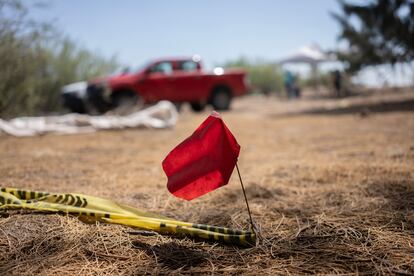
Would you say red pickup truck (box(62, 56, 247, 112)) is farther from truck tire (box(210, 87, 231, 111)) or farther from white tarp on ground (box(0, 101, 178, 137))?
white tarp on ground (box(0, 101, 178, 137))

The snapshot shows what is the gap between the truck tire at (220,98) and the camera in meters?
12.3

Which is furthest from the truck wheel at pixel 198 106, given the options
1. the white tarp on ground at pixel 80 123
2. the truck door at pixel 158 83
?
the white tarp on ground at pixel 80 123

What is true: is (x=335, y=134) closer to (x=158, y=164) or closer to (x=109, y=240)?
(x=158, y=164)

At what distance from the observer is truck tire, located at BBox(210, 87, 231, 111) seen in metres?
12.3

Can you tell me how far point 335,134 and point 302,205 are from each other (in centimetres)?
356

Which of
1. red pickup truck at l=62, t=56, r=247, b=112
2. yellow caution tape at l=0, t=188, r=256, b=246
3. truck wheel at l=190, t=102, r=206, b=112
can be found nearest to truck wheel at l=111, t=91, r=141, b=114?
red pickup truck at l=62, t=56, r=247, b=112

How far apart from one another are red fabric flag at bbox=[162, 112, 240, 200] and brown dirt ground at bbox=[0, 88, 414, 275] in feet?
0.88

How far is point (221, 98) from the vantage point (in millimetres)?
12406

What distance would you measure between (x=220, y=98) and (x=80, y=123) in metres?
6.26

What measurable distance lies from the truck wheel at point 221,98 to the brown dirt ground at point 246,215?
7.99 m

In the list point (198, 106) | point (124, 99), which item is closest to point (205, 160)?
point (124, 99)

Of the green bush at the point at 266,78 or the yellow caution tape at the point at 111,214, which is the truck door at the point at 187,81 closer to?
the yellow caution tape at the point at 111,214

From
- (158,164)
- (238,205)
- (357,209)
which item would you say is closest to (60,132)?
(158,164)

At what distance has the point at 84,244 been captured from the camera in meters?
1.71
